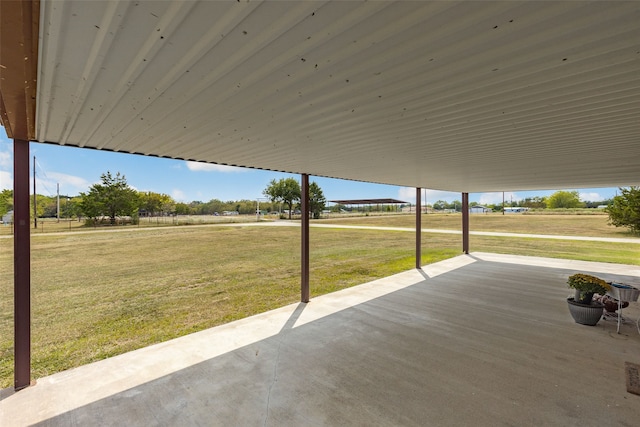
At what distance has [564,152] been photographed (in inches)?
154

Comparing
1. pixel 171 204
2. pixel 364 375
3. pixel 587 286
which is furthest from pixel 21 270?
pixel 171 204

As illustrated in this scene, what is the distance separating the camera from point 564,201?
4816 centimetres

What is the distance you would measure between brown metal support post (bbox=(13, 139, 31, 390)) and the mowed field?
2.32 ft

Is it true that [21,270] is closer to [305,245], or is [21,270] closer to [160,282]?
[305,245]

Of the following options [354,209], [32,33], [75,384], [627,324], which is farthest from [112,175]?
[354,209]

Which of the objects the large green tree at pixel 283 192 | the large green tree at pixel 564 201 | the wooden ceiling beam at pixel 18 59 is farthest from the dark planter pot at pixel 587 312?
the large green tree at pixel 564 201

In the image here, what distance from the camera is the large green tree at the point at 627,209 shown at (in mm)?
13734

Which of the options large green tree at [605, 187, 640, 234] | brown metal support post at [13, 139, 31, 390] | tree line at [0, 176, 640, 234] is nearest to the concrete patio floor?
brown metal support post at [13, 139, 31, 390]

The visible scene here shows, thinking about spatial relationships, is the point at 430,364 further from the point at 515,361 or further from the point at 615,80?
the point at 615,80

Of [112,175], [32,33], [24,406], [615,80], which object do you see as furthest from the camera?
[112,175]

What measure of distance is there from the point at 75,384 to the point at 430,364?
11.8 feet

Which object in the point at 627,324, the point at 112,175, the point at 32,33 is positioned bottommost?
the point at 627,324

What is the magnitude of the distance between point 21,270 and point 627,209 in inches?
881

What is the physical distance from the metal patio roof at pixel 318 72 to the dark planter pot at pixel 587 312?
7.54 ft
